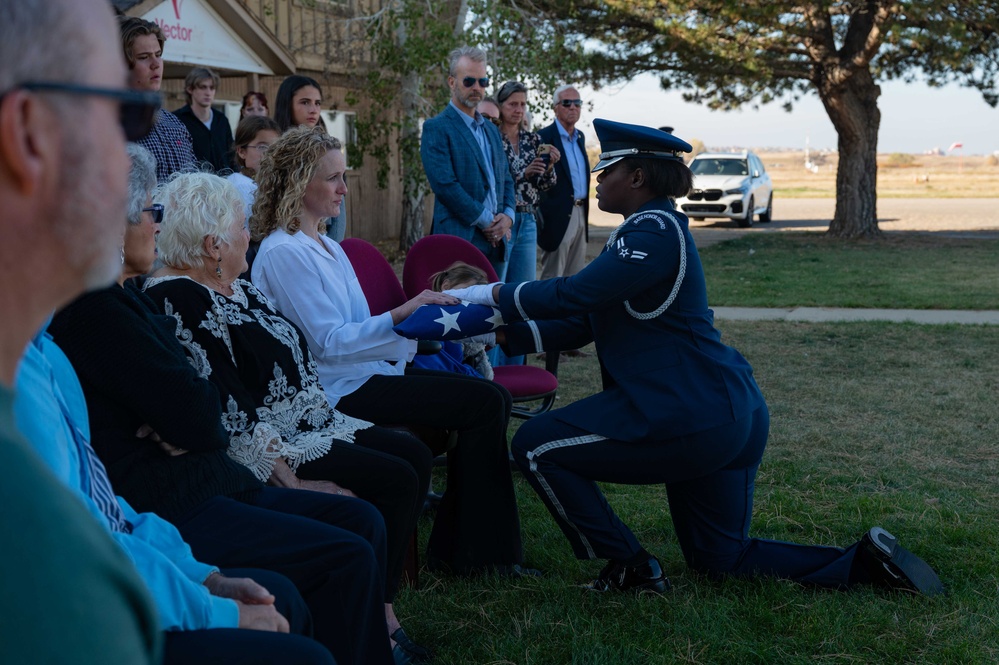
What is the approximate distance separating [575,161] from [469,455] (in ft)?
18.0

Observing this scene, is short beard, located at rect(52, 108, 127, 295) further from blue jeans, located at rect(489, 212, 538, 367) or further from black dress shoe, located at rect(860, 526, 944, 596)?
blue jeans, located at rect(489, 212, 538, 367)

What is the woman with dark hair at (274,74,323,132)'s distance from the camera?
630 cm

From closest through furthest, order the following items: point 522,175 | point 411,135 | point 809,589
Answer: point 809,589 < point 522,175 < point 411,135

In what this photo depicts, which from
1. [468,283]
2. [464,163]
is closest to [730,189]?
[464,163]

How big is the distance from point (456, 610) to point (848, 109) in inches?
694

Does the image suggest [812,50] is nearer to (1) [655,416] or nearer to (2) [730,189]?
(2) [730,189]

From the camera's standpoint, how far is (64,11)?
881mm

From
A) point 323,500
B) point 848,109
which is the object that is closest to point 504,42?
point 848,109

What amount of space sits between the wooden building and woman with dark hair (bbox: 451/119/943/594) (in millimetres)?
6086

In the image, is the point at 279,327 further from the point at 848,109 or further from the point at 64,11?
the point at 848,109

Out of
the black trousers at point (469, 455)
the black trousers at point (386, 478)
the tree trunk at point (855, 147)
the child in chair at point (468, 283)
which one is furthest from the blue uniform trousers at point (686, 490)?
the tree trunk at point (855, 147)

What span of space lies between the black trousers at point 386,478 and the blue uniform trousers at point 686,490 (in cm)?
56

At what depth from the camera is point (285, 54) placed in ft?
40.3

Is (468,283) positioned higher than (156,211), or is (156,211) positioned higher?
(156,211)
